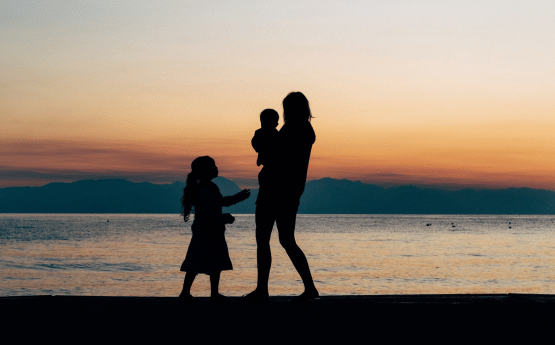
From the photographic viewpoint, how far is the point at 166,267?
105 feet

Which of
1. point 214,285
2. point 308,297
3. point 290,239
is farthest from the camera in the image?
point 214,285

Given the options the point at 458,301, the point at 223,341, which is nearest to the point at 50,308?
the point at 223,341

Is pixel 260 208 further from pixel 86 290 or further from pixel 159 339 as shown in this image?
pixel 86 290

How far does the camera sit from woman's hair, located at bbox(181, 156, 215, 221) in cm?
578

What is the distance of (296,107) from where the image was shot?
212 inches

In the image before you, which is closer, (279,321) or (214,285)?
(279,321)

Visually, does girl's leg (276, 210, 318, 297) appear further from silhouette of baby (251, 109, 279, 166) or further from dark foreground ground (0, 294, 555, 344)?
silhouette of baby (251, 109, 279, 166)

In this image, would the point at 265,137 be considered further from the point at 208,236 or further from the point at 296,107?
the point at 208,236

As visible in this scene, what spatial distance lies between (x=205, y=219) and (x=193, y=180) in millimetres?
433

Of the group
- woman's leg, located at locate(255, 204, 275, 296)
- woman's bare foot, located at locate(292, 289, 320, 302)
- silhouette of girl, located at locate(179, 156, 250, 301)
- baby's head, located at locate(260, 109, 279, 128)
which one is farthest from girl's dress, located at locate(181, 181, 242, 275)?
woman's bare foot, located at locate(292, 289, 320, 302)

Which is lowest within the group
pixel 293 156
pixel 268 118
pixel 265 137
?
pixel 293 156

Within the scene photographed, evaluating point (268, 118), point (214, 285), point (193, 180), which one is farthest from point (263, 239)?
point (268, 118)

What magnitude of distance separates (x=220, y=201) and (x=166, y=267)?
2728cm

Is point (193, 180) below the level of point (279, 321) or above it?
above
